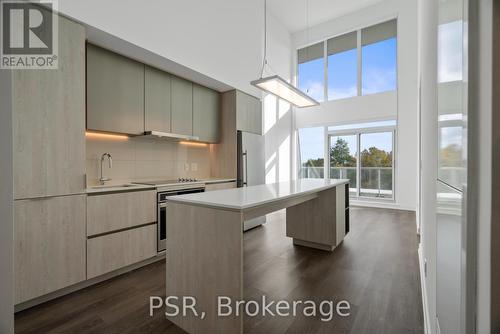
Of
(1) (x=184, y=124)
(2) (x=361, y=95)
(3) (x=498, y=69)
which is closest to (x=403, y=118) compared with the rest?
(2) (x=361, y=95)

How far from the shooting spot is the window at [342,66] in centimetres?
675

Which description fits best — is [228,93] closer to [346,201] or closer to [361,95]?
[346,201]

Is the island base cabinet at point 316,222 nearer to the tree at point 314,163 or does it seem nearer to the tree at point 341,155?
the tree at point 341,155

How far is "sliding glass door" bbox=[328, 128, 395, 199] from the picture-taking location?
20.7 ft

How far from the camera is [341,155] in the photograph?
22.9 ft

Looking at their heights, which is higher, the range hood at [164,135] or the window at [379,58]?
the window at [379,58]

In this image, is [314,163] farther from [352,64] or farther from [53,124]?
[53,124]

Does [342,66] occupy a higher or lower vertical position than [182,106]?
higher

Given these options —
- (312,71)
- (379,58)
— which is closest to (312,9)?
(312,71)

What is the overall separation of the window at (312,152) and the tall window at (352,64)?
106cm

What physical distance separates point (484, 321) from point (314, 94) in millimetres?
7495

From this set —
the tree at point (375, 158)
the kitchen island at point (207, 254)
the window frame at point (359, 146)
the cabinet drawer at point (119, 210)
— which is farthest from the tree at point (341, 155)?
the cabinet drawer at point (119, 210)

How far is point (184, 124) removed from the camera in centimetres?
379

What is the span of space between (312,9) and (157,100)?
533cm
